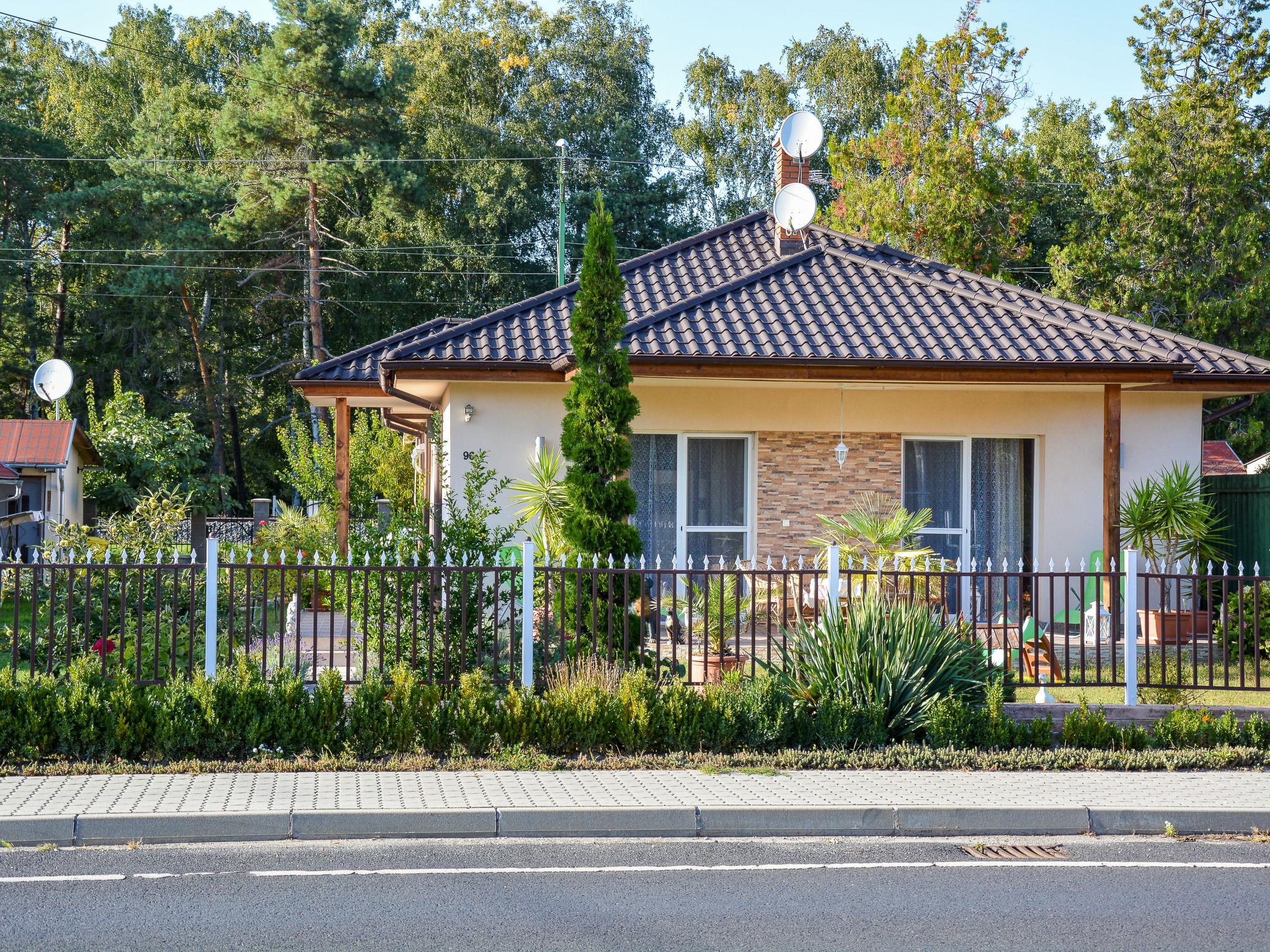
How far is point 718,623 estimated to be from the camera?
11.7 metres

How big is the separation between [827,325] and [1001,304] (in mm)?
2654

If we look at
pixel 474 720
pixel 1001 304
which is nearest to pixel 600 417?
pixel 474 720

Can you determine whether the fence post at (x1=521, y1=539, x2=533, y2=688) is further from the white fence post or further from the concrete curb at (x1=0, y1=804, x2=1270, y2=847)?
the white fence post

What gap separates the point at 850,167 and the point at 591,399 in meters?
25.5

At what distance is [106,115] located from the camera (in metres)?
44.8

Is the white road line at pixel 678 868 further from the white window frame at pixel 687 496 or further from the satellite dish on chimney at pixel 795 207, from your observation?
the satellite dish on chimney at pixel 795 207

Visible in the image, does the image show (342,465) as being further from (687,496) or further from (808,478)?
(808,478)

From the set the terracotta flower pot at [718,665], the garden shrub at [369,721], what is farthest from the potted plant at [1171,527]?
the garden shrub at [369,721]

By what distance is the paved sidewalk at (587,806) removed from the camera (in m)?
7.16

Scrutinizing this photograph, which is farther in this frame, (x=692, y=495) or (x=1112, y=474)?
(x=692, y=495)

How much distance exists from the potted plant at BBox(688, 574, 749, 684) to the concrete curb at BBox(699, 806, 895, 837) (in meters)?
2.39

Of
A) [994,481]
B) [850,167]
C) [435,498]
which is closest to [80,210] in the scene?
[850,167]

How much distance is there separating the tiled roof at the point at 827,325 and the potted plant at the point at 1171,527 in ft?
4.74

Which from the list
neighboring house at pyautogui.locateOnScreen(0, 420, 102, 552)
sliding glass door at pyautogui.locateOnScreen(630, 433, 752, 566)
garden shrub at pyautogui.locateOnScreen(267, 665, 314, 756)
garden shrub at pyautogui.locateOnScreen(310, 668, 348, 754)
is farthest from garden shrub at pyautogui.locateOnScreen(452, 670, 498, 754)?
neighboring house at pyautogui.locateOnScreen(0, 420, 102, 552)
